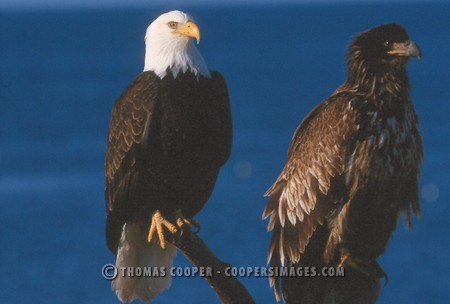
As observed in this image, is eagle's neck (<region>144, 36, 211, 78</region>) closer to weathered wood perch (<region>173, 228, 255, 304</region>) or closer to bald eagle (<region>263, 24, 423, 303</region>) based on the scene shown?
bald eagle (<region>263, 24, 423, 303</region>)

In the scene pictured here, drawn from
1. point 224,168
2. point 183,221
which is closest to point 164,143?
point 183,221

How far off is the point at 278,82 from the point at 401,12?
125ft

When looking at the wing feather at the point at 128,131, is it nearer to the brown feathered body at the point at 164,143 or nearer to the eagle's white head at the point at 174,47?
the brown feathered body at the point at 164,143

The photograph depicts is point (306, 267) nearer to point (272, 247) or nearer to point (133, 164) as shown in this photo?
point (272, 247)

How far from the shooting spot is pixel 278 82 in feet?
259

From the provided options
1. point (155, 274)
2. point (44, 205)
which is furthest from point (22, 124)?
point (155, 274)

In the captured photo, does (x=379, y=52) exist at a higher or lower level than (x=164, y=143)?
higher

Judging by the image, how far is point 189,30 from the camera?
8055 millimetres

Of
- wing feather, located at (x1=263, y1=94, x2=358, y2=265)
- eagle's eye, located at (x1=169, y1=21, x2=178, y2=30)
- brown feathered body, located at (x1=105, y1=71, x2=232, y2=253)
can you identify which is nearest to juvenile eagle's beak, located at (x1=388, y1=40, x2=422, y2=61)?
wing feather, located at (x1=263, y1=94, x2=358, y2=265)

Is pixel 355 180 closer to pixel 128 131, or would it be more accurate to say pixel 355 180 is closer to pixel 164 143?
pixel 164 143

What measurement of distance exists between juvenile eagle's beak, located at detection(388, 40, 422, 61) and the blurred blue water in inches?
913

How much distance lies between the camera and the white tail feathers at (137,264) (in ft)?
27.0

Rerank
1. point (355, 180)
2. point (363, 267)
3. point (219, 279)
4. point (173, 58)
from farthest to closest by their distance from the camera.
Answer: point (173, 58), point (363, 267), point (355, 180), point (219, 279)

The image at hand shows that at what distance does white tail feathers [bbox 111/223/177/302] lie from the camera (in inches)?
324
